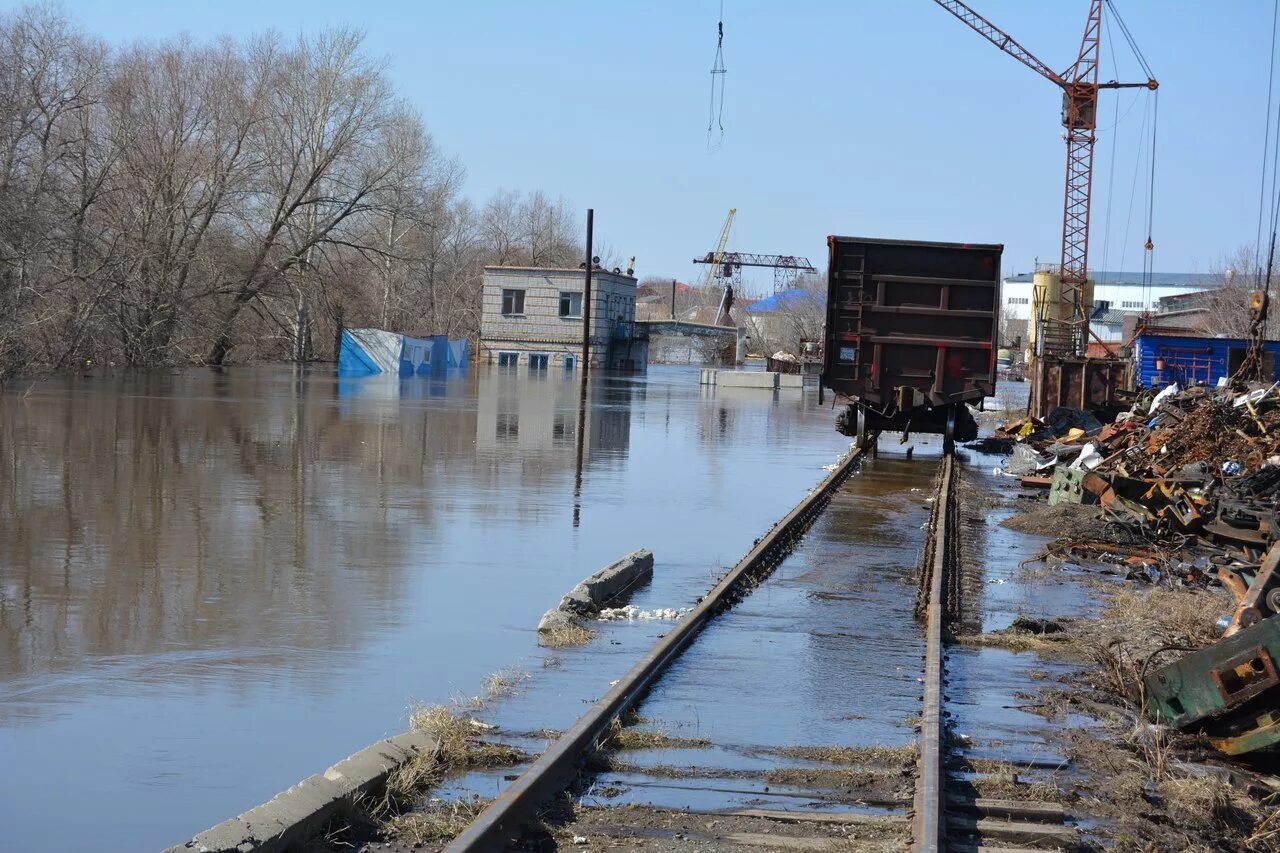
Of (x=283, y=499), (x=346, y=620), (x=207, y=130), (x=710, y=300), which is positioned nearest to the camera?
(x=346, y=620)

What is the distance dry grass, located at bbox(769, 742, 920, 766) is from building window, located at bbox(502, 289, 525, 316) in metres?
70.5

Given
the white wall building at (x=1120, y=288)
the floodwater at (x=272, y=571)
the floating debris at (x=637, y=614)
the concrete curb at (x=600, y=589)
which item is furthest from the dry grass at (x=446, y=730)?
the white wall building at (x=1120, y=288)

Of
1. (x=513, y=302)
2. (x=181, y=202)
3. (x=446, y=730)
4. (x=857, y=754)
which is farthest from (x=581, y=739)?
(x=513, y=302)

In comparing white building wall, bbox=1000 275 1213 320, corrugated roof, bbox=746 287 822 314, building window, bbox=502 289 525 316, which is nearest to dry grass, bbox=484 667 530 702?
building window, bbox=502 289 525 316

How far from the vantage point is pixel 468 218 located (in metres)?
115

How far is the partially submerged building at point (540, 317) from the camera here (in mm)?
75062

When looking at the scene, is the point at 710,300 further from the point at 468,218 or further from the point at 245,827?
the point at 245,827

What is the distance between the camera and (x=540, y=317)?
7612cm

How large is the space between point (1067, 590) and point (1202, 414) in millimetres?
6612

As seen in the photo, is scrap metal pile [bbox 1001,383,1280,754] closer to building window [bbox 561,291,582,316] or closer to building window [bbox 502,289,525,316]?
building window [bbox 561,291,582,316]

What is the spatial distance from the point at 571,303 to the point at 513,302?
354 centimetres

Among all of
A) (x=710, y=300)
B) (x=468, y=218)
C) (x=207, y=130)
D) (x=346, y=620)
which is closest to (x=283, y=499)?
(x=346, y=620)

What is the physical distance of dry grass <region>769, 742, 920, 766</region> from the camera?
6363 millimetres

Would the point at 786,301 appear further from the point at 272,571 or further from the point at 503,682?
the point at 503,682
